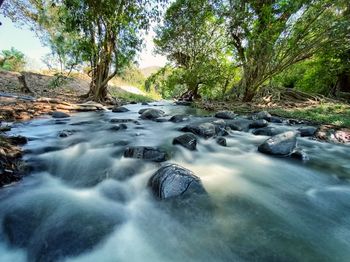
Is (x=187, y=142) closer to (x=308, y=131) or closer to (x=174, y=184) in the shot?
(x=174, y=184)

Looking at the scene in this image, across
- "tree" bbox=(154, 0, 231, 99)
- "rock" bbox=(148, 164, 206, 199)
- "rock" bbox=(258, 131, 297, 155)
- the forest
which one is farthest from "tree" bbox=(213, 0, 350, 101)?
"rock" bbox=(148, 164, 206, 199)

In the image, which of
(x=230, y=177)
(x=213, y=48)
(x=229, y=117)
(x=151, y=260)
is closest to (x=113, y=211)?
(x=151, y=260)

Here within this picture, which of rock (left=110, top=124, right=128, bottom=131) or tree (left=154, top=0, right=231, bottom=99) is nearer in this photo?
rock (left=110, top=124, right=128, bottom=131)

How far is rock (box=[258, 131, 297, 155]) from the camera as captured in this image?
354 cm

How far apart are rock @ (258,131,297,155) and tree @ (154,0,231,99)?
31.0 feet

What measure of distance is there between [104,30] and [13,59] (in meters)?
19.4

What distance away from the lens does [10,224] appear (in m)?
1.72

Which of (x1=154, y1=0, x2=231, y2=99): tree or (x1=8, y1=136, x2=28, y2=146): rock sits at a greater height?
(x1=154, y1=0, x2=231, y2=99): tree

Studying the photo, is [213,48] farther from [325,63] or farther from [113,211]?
[113,211]

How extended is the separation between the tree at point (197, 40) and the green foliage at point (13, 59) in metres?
15.7

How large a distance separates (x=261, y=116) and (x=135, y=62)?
6.10 meters

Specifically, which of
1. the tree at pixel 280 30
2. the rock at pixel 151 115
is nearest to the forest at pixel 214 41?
the tree at pixel 280 30

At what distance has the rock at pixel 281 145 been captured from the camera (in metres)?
3.54

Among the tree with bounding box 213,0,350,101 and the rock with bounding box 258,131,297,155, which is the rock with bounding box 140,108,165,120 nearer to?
the rock with bounding box 258,131,297,155
